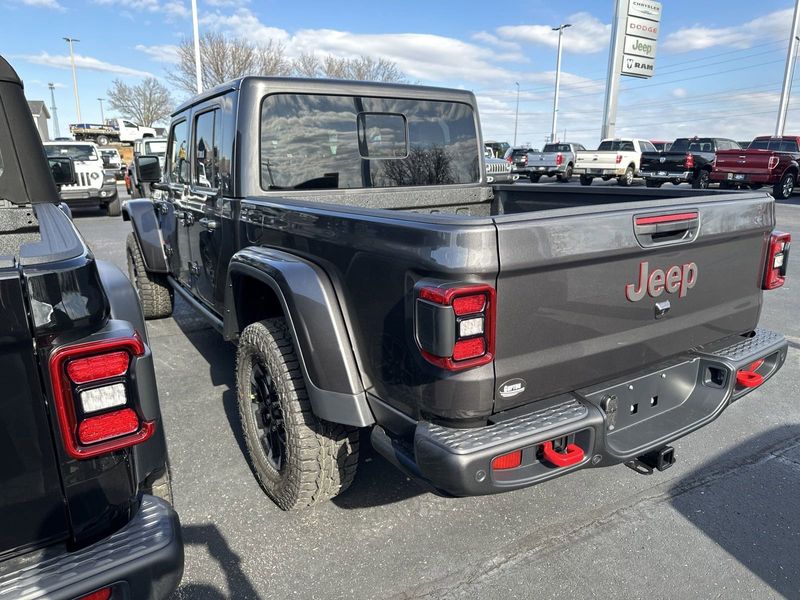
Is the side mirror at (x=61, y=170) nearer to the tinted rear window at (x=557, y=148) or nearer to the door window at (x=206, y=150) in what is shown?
the door window at (x=206, y=150)

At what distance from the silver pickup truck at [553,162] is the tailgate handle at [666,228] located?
922 inches

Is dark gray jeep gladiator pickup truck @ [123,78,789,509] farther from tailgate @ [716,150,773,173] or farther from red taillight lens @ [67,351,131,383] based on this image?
tailgate @ [716,150,773,173]

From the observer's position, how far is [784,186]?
17938mm

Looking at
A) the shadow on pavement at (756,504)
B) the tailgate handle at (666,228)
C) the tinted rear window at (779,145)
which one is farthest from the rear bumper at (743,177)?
the tailgate handle at (666,228)

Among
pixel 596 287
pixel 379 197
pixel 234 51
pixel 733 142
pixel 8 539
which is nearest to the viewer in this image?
pixel 8 539

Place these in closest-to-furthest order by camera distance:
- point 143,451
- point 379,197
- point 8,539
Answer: point 8,539, point 143,451, point 379,197

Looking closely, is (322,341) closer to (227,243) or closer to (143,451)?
(143,451)

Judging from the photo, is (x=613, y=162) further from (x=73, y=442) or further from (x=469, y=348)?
(x=73, y=442)

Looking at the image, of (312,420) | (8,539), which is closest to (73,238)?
(8,539)

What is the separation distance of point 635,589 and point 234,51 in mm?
34550

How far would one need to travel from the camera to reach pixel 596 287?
2090 mm

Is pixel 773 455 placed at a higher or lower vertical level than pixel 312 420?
lower

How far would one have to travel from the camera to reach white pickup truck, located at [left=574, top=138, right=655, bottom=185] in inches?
877

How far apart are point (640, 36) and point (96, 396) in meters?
31.3
